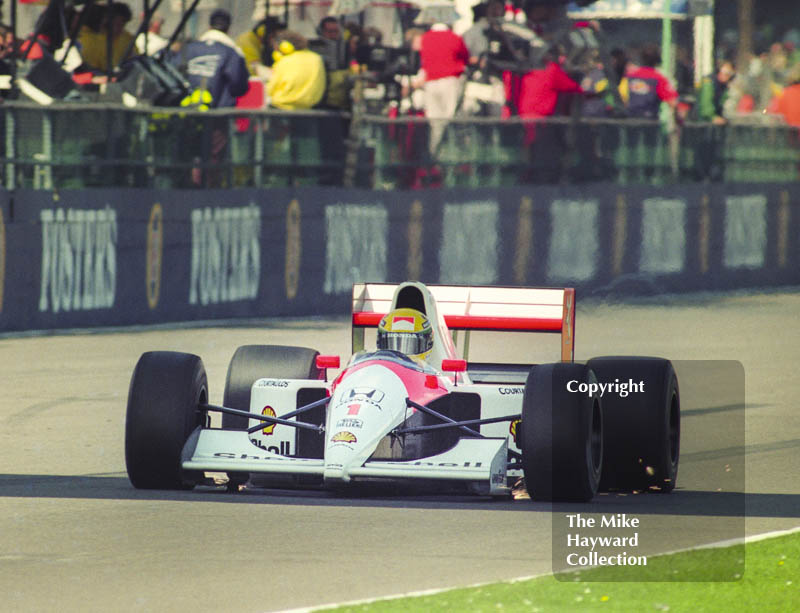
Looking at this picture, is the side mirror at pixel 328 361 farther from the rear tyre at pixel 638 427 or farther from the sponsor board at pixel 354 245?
the sponsor board at pixel 354 245

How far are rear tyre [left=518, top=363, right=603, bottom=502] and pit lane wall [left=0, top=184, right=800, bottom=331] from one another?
779 cm

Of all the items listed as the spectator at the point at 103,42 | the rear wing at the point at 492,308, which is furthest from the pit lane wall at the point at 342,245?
the rear wing at the point at 492,308

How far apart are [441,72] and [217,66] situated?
264 centimetres

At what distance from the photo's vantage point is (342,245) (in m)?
18.5

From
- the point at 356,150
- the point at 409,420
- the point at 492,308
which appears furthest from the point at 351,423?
the point at 356,150

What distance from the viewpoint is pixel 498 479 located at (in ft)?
29.5

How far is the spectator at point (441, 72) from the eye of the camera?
1942cm

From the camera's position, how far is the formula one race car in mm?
8742

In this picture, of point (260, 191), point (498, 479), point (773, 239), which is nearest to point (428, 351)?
point (498, 479)

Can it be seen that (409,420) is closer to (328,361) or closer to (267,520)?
(328,361)

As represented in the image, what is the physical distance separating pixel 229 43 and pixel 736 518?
9957mm

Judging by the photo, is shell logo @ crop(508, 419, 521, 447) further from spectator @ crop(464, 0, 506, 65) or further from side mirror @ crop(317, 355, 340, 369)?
spectator @ crop(464, 0, 506, 65)

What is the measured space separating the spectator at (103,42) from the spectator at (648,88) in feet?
20.4

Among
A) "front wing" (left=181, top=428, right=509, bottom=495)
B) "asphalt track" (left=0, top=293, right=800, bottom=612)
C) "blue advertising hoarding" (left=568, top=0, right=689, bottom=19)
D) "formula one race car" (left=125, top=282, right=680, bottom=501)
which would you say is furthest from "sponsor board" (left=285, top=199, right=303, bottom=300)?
"front wing" (left=181, top=428, right=509, bottom=495)
